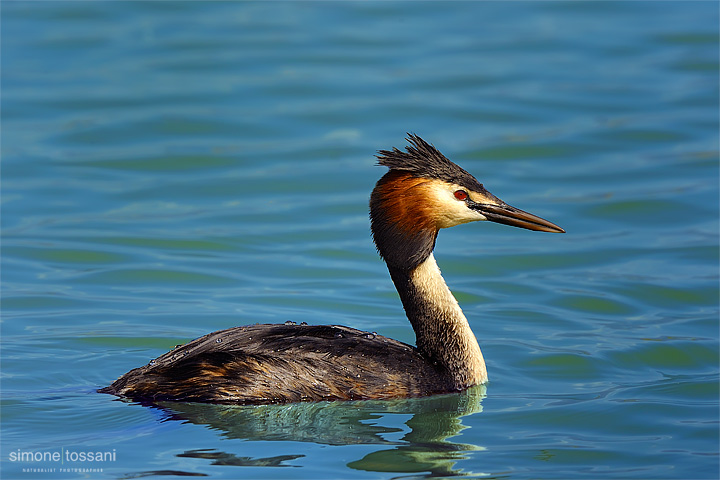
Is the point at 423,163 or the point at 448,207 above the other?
the point at 423,163

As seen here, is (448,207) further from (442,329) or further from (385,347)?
(385,347)

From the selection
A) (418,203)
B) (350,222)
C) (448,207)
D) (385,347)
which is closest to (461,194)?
(448,207)

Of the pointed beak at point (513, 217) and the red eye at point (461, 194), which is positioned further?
the pointed beak at point (513, 217)

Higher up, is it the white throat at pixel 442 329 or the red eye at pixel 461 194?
the red eye at pixel 461 194

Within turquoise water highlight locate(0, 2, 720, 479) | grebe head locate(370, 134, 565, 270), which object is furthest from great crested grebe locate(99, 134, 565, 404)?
turquoise water highlight locate(0, 2, 720, 479)

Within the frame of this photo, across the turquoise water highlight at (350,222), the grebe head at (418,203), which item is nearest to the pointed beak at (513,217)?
the grebe head at (418,203)

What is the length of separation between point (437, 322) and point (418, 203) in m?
0.82

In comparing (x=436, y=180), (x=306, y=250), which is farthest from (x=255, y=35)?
(x=436, y=180)

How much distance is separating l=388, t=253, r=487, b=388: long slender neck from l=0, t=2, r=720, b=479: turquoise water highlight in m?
0.27

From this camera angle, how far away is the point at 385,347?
7438 millimetres

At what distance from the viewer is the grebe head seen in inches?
299

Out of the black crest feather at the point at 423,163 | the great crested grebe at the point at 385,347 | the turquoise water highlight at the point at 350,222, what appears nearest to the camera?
the turquoise water highlight at the point at 350,222

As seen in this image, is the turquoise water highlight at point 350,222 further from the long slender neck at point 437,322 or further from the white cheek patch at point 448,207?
the white cheek patch at point 448,207

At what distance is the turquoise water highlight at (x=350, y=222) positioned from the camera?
6828 mm
